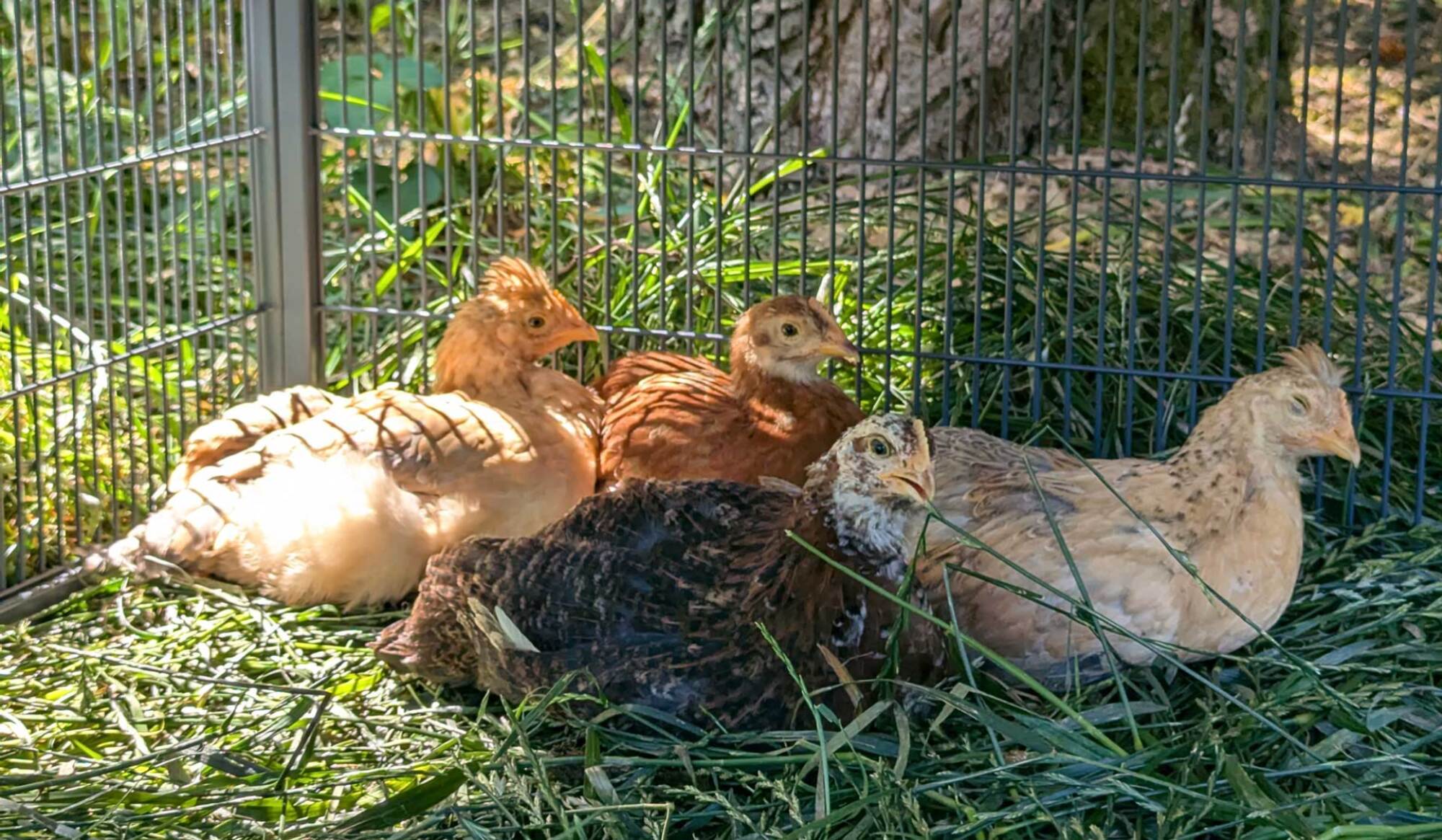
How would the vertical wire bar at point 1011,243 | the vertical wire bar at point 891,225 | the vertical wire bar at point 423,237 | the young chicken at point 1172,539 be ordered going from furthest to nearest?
the vertical wire bar at point 423,237 → the vertical wire bar at point 891,225 → the vertical wire bar at point 1011,243 → the young chicken at point 1172,539

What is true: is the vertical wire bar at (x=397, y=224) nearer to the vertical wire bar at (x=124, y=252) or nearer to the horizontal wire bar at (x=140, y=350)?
the horizontal wire bar at (x=140, y=350)

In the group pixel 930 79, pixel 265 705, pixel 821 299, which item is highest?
pixel 930 79

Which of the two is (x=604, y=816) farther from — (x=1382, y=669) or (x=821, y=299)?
(x=821, y=299)

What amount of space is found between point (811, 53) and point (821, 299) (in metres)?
1.54

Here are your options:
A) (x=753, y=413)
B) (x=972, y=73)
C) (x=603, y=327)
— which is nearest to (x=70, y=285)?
(x=603, y=327)

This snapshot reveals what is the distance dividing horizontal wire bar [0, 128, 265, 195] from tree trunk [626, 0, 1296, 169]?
1608mm

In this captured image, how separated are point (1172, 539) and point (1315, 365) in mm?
558

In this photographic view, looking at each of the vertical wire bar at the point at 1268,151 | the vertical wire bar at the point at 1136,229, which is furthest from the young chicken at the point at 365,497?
the vertical wire bar at the point at 1268,151

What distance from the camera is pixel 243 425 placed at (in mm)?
4660

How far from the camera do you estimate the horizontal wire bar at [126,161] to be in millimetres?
4191

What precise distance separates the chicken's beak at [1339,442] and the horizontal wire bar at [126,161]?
310 cm

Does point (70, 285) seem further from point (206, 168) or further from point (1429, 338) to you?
point (1429, 338)

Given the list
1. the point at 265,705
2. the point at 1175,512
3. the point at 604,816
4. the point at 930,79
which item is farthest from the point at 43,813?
the point at 930,79

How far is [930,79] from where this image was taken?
6.08 metres
